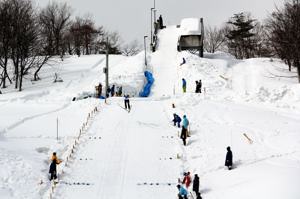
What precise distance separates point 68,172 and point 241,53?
59230 mm

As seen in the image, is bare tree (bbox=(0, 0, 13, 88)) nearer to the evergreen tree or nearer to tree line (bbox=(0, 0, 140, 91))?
tree line (bbox=(0, 0, 140, 91))

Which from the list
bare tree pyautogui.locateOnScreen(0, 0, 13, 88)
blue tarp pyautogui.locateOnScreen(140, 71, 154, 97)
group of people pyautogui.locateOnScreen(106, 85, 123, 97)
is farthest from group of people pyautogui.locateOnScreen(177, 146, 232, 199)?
bare tree pyautogui.locateOnScreen(0, 0, 13, 88)

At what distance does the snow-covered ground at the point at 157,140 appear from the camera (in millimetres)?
20359

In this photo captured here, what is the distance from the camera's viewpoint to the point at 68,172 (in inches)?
880

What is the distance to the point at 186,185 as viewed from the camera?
2058 centimetres

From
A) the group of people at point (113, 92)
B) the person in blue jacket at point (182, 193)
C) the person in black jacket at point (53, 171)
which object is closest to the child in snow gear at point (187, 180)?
the person in blue jacket at point (182, 193)

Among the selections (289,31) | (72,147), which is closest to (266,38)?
(289,31)

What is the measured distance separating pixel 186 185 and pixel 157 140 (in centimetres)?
603

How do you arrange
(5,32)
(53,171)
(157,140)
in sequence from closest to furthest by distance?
1. (53,171)
2. (157,140)
3. (5,32)

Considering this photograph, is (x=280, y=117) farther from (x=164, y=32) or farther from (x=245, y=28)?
(x=245, y=28)

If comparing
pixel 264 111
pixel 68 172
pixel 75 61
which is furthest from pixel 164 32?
pixel 68 172

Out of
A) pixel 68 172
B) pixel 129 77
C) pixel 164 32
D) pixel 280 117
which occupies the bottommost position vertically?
pixel 68 172

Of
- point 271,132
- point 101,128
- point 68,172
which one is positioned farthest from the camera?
point 101,128

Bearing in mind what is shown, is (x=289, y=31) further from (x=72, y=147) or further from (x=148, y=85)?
(x=72, y=147)
